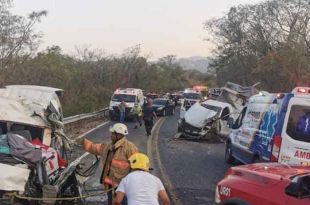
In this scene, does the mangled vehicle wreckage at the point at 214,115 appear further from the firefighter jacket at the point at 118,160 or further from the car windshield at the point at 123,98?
the firefighter jacket at the point at 118,160

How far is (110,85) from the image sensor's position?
2363 inches

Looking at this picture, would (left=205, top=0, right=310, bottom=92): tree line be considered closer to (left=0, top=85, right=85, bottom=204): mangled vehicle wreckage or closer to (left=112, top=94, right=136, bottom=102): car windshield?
(left=112, top=94, right=136, bottom=102): car windshield

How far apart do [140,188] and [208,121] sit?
18.6m

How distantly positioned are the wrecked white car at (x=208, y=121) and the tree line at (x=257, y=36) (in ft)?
65.6

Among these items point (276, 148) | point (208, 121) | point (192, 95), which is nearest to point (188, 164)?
point (276, 148)

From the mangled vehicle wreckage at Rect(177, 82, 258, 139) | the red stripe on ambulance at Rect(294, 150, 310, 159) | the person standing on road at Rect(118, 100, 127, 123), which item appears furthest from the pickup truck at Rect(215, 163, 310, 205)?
the person standing on road at Rect(118, 100, 127, 123)

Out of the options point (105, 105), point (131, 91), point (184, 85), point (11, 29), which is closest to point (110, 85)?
point (105, 105)

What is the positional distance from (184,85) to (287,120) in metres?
115

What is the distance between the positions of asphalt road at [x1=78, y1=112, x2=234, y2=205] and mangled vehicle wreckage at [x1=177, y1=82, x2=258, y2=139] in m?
0.49

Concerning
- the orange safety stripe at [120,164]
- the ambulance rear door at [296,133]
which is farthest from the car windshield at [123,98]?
the orange safety stripe at [120,164]

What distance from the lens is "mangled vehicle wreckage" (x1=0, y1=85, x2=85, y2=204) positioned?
28.6 feet

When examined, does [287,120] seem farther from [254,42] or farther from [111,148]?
[254,42]

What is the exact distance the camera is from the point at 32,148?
358 inches

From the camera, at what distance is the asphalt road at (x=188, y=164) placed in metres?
11.7
